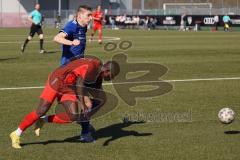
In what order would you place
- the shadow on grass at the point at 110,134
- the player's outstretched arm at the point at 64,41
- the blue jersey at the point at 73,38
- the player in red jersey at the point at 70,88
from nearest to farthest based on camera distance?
the player's outstretched arm at the point at 64,41 → the player in red jersey at the point at 70,88 → the blue jersey at the point at 73,38 → the shadow on grass at the point at 110,134

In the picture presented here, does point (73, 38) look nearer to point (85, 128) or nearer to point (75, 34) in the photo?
point (75, 34)

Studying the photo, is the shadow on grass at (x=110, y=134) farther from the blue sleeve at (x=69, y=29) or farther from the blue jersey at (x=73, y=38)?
the blue sleeve at (x=69, y=29)

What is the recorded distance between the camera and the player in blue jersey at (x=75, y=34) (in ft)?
26.5

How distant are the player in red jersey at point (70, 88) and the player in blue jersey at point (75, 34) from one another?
0.20 metres

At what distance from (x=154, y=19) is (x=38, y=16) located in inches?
1646

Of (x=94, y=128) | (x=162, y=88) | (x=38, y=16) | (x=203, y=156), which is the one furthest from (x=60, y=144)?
(x=38, y=16)

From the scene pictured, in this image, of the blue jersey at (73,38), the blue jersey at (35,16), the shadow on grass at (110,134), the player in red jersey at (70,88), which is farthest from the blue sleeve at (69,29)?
the blue jersey at (35,16)

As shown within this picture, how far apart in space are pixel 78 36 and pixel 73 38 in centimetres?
9

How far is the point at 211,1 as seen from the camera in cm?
8606

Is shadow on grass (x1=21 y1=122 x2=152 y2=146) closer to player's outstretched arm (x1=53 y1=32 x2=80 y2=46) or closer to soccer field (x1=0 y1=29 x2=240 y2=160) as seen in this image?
soccer field (x1=0 y1=29 x2=240 y2=160)

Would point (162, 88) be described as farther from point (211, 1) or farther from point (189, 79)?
point (211, 1)

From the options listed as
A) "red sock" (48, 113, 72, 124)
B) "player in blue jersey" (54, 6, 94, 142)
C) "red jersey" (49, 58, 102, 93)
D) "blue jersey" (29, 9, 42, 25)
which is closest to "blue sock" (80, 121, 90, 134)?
"player in blue jersey" (54, 6, 94, 142)

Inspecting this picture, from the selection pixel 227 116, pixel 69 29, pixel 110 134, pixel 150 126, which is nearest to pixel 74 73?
pixel 69 29

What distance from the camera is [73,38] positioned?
8.27 m
